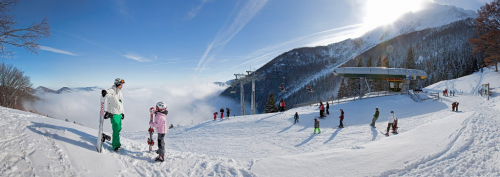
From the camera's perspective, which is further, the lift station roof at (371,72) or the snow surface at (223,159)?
the lift station roof at (371,72)

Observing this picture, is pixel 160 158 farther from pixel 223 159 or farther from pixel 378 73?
pixel 378 73

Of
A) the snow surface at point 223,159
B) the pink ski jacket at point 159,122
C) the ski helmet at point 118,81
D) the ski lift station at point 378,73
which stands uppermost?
the ski lift station at point 378,73

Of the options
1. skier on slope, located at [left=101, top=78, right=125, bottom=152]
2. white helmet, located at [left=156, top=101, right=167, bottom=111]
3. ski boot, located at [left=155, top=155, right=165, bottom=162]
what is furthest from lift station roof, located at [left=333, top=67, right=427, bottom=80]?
skier on slope, located at [left=101, top=78, right=125, bottom=152]

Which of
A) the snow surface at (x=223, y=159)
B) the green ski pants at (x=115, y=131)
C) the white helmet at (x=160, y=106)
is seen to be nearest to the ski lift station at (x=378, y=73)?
the snow surface at (x=223, y=159)

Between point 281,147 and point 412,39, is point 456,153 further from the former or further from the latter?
point 412,39

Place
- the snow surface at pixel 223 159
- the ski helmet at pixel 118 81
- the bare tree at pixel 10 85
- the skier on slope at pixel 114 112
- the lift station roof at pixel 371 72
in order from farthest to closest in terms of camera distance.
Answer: the lift station roof at pixel 371 72 → the bare tree at pixel 10 85 → the ski helmet at pixel 118 81 → the skier on slope at pixel 114 112 → the snow surface at pixel 223 159

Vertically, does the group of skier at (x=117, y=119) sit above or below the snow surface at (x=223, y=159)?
above

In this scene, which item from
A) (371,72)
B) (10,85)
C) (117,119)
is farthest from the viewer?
(371,72)

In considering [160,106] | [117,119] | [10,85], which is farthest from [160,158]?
[10,85]

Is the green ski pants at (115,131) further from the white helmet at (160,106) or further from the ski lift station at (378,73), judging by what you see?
the ski lift station at (378,73)

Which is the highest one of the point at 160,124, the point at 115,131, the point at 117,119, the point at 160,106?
the point at 160,106

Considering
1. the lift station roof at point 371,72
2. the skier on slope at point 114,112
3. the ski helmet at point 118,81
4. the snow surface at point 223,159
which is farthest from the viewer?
the lift station roof at point 371,72

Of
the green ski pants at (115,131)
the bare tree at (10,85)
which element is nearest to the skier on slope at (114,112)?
the green ski pants at (115,131)

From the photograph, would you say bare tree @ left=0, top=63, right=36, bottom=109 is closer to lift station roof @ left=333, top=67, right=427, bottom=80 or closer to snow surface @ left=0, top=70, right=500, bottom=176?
snow surface @ left=0, top=70, right=500, bottom=176
